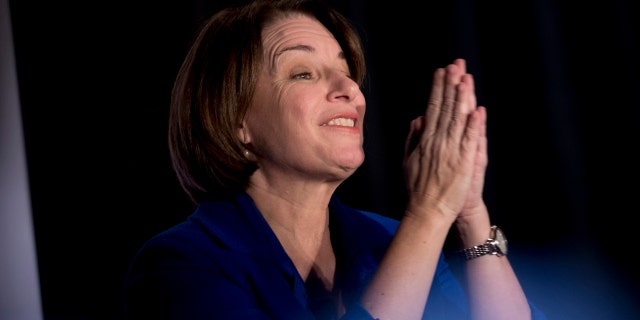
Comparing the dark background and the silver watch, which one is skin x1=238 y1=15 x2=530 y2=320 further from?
the dark background

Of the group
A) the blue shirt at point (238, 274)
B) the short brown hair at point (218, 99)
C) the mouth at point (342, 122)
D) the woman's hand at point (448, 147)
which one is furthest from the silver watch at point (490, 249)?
the short brown hair at point (218, 99)

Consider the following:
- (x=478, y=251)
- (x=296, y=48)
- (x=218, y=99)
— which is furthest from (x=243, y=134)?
(x=478, y=251)

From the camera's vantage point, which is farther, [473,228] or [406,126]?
[406,126]

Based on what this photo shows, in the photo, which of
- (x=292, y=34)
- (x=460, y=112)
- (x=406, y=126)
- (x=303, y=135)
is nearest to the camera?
(x=460, y=112)

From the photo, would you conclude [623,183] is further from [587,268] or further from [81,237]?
[81,237]

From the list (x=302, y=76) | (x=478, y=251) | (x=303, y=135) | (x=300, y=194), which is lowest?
(x=478, y=251)

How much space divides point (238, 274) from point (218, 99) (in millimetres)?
371

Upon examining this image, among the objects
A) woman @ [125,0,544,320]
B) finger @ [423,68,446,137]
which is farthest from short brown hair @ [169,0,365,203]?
finger @ [423,68,446,137]

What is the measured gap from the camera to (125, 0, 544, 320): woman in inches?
39.5

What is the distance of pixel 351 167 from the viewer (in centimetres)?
118

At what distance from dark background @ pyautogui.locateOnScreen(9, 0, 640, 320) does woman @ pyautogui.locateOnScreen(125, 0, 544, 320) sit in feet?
1.60

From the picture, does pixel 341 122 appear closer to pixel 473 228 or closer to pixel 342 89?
pixel 342 89

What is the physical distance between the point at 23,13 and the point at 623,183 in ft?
5.76

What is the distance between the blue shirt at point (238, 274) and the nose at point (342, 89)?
28 centimetres
